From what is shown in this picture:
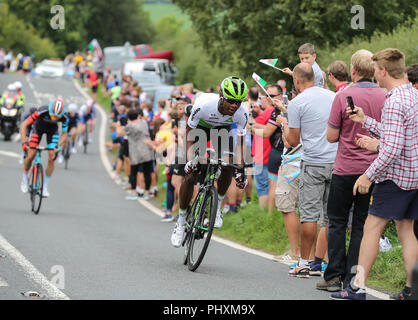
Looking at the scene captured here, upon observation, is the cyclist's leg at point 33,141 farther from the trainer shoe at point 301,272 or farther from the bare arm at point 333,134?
the bare arm at point 333,134

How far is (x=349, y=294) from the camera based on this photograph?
743cm

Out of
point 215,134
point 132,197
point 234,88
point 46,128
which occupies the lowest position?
point 132,197

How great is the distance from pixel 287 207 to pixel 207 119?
4.63 ft

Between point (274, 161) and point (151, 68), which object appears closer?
point (274, 161)

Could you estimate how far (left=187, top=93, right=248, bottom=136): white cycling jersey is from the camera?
9344 mm

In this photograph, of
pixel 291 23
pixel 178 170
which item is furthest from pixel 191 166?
pixel 291 23

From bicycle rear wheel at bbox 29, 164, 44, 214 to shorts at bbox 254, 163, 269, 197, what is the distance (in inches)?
163

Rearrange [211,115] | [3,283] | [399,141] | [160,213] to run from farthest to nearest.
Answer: [160,213] < [211,115] < [3,283] < [399,141]

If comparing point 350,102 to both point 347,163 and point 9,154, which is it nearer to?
point 347,163

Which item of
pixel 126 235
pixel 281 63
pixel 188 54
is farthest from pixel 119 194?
pixel 188 54

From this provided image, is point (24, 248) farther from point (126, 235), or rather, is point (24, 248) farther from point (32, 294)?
point (32, 294)

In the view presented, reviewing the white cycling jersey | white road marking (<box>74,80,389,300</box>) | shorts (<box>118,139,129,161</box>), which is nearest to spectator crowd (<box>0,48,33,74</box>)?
white road marking (<box>74,80,389,300</box>)

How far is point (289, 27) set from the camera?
75.8ft

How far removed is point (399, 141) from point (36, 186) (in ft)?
31.6
